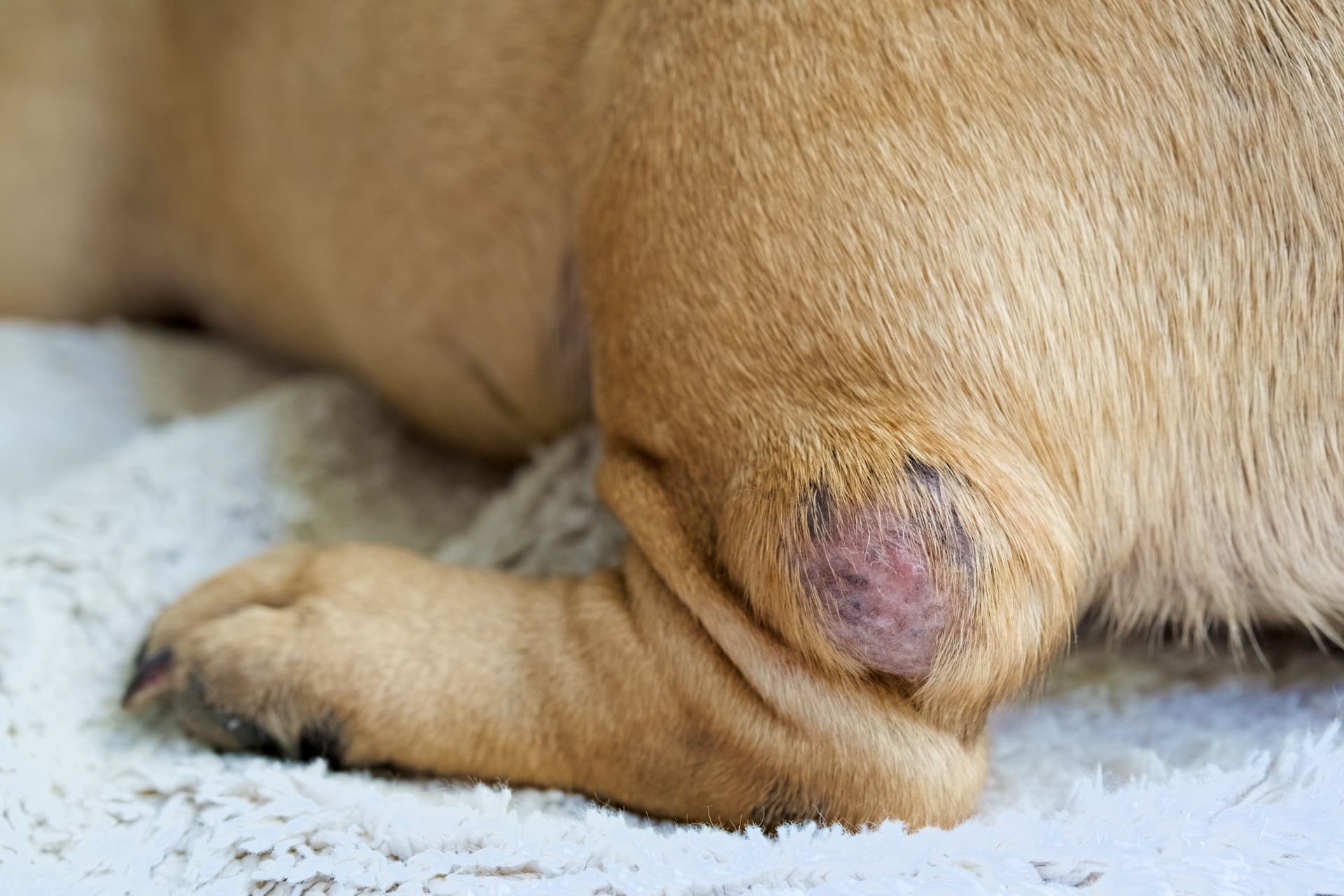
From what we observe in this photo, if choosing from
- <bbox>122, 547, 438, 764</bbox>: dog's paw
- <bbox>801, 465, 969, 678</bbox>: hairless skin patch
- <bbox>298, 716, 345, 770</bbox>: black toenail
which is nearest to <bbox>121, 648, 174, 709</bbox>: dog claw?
<bbox>122, 547, 438, 764</bbox>: dog's paw

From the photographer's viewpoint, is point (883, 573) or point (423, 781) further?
point (423, 781)

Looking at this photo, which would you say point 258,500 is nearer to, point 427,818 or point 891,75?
point 427,818

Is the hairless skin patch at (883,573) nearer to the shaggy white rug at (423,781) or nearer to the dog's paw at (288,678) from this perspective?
the shaggy white rug at (423,781)

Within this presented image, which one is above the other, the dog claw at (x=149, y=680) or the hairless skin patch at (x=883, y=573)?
the hairless skin patch at (x=883, y=573)

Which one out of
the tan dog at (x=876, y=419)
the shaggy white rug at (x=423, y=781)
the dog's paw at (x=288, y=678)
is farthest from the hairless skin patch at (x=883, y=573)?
the dog's paw at (x=288, y=678)

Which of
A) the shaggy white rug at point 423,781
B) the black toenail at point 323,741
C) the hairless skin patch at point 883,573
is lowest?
the black toenail at point 323,741

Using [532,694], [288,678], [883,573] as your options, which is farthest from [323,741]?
[883,573]

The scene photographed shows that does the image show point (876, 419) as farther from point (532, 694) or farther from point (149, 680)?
point (149, 680)

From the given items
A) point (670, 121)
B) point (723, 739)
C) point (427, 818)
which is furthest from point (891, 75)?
point (427, 818)
